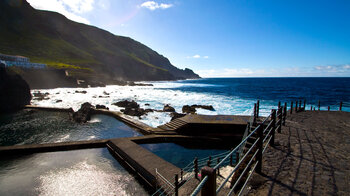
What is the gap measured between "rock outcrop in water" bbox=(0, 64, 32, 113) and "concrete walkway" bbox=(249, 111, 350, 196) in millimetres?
47598

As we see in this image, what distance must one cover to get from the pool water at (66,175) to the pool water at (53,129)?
5282mm

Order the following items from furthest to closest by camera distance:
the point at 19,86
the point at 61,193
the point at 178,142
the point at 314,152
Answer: the point at 19,86, the point at 178,142, the point at 61,193, the point at 314,152

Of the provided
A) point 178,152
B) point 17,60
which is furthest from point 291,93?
point 17,60

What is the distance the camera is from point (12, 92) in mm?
36844

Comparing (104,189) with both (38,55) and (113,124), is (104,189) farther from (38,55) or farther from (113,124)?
(38,55)

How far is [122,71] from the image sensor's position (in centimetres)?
16688

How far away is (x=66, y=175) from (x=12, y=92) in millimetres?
38382

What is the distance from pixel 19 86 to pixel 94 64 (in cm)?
9819

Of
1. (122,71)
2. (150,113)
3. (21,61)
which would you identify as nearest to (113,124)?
(150,113)

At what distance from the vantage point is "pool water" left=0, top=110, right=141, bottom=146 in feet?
65.0

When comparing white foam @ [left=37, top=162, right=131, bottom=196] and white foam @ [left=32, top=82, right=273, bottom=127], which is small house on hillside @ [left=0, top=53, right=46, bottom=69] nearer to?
white foam @ [left=32, top=82, right=273, bottom=127]

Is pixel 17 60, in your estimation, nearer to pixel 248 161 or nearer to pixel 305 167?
pixel 248 161

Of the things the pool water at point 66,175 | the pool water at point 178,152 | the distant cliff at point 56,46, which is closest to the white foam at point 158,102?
the pool water at point 178,152

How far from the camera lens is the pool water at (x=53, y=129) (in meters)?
19.8
